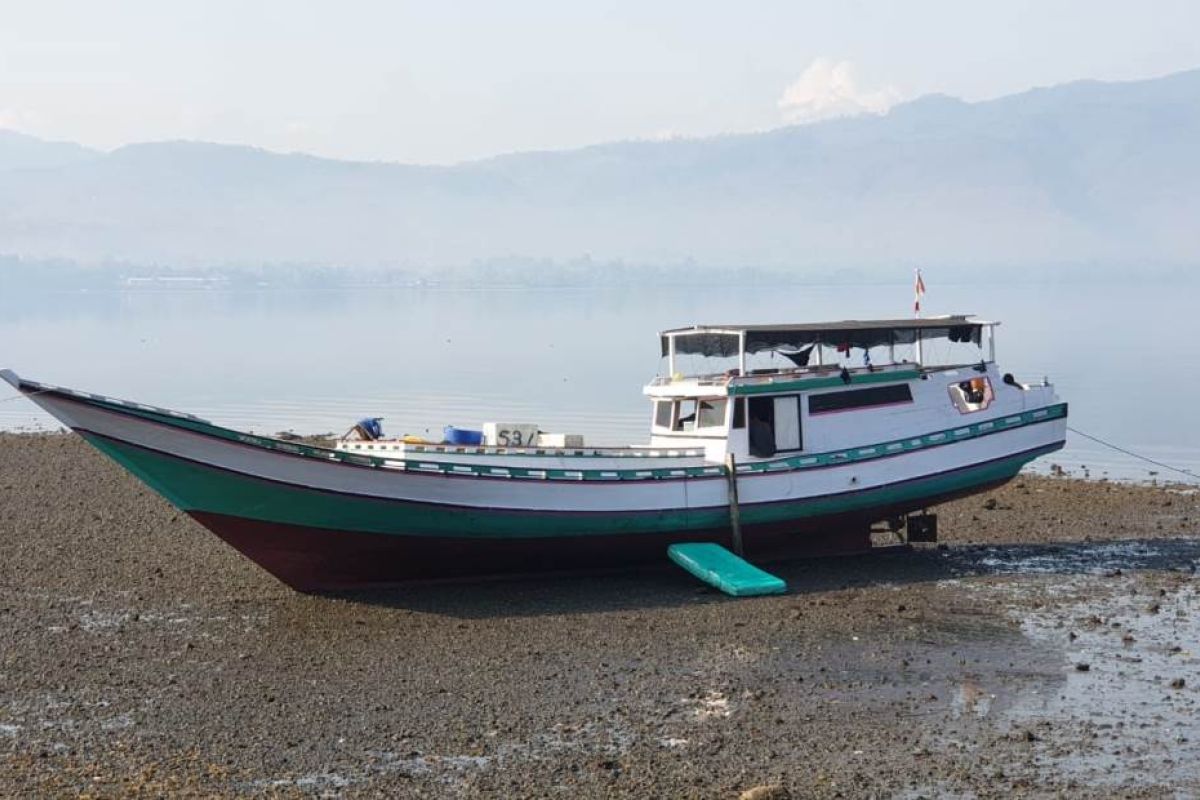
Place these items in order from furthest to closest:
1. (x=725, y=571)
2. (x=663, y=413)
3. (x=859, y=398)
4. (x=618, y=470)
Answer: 1. (x=663, y=413)
2. (x=859, y=398)
3. (x=618, y=470)
4. (x=725, y=571)

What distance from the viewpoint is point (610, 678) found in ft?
51.6

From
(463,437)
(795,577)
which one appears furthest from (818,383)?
(463,437)

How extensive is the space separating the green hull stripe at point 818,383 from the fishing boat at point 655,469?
3 centimetres

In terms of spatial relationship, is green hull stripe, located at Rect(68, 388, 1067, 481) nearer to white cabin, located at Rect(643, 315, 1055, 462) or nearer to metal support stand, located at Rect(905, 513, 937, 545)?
white cabin, located at Rect(643, 315, 1055, 462)

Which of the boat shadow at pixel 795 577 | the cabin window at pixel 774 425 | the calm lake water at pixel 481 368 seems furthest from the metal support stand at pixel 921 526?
the calm lake water at pixel 481 368

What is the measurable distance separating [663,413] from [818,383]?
231 cm

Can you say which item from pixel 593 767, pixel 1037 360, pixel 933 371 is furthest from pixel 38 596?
pixel 1037 360

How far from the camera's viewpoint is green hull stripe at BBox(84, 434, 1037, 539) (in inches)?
714

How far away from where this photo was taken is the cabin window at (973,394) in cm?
2312

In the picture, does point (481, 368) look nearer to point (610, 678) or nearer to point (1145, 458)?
point (1145, 458)

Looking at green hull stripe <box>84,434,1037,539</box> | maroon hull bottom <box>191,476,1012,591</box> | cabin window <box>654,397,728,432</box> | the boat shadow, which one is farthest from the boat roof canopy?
the boat shadow

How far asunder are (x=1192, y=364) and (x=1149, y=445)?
27.3 m

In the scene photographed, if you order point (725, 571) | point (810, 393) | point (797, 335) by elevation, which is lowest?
point (725, 571)

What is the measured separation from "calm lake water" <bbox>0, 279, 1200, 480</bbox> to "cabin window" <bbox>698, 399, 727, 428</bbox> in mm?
13106
